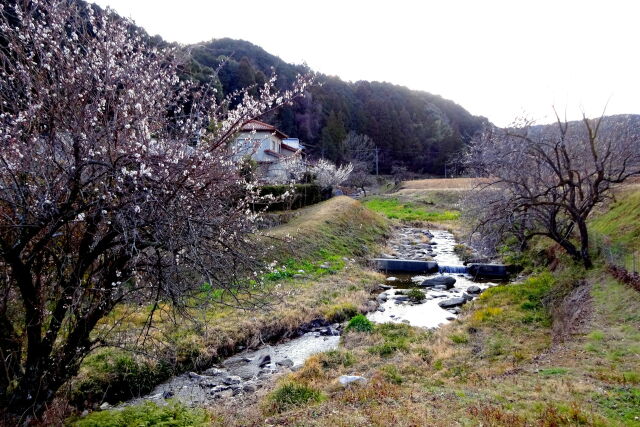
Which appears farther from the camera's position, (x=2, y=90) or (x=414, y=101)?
(x=414, y=101)

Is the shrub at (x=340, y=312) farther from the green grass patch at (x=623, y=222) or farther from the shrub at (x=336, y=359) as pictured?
the green grass patch at (x=623, y=222)

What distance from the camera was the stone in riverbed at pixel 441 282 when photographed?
17719 millimetres

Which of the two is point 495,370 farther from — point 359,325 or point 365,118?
point 365,118

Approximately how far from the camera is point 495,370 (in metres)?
8.33

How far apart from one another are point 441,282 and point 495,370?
32.0 feet

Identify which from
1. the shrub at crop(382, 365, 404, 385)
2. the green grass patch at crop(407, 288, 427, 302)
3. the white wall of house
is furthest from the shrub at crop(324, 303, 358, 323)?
the white wall of house

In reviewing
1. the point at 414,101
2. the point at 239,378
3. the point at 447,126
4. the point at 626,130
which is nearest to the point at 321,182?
the point at 626,130

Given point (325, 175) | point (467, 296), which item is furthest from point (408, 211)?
point (467, 296)

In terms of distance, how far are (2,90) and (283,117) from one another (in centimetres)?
6909

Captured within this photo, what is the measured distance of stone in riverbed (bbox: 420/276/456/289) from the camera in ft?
58.1

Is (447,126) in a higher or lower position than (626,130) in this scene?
higher

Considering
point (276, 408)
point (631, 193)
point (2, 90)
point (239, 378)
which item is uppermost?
point (2, 90)

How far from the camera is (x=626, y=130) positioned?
1908 centimetres

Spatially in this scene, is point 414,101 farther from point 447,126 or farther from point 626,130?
point 626,130
